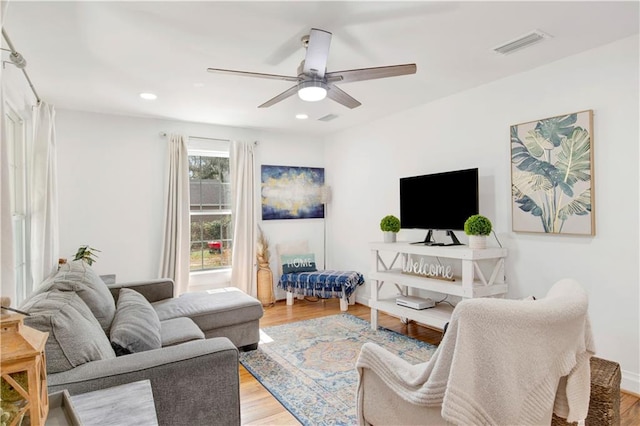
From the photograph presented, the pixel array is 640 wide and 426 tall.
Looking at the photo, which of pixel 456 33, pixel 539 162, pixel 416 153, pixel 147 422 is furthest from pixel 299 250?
pixel 147 422

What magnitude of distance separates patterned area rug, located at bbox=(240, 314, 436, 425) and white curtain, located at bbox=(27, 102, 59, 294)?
6.25ft

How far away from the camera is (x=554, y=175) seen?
2.96m

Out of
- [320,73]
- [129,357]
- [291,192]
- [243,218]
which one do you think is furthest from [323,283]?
[129,357]

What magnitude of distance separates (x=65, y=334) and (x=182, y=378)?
21.3 inches

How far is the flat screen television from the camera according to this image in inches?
134

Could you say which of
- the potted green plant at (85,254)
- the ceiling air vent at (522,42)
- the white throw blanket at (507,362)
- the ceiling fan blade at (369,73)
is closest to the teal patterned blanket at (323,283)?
the potted green plant at (85,254)

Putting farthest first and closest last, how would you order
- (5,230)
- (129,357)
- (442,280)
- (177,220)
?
(177,220)
(442,280)
(129,357)
(5,230)

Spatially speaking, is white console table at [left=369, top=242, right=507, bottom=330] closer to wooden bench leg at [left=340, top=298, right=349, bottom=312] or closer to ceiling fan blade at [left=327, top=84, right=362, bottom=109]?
wooden bench leg at [left=340, top=298, right=349, bottom=312]

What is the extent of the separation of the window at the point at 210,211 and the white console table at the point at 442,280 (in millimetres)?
2301

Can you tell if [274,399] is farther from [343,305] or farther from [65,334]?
[343,305]

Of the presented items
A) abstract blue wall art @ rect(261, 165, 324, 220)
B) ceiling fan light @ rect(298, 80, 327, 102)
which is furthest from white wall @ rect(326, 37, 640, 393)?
ceiling fan light @ rect(298, 80, 327, 102)

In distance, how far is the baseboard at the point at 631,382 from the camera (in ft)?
8.36

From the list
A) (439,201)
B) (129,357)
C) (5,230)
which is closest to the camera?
(5,230)

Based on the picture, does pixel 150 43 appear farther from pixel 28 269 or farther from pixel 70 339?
pixel 28 269
